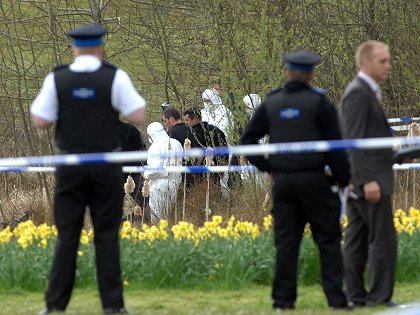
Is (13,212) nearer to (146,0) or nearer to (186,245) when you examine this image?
(146,0)

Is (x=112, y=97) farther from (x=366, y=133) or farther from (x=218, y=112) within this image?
(x=218, y=112)

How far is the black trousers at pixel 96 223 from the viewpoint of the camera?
8.37 m

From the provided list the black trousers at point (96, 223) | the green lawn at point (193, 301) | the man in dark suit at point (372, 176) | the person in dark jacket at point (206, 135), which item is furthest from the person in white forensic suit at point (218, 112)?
the black trousers at point (96, 223)

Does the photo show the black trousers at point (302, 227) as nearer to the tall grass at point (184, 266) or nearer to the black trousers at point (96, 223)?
the black trousers at point (96, 223)

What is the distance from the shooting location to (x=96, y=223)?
843 centimetres

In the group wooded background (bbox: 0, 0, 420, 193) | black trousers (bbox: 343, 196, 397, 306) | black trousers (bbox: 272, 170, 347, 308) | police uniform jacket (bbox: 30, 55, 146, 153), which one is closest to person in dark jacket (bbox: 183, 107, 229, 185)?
wooded background (bbox: 0, 0, 420, 193)

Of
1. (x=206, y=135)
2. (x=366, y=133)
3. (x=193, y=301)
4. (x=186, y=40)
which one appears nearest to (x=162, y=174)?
(x=206, y=135)

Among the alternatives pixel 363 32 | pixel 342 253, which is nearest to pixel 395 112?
pixel 363 32

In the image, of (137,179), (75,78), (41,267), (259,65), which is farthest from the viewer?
(137,179)

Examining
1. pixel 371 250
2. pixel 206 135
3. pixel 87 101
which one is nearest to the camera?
pixel 87 101

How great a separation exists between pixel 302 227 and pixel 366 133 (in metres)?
0.80

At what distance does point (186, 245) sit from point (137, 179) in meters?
7.05

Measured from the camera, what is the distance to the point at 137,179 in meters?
17.6

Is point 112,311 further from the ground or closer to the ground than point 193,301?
further from the ground
